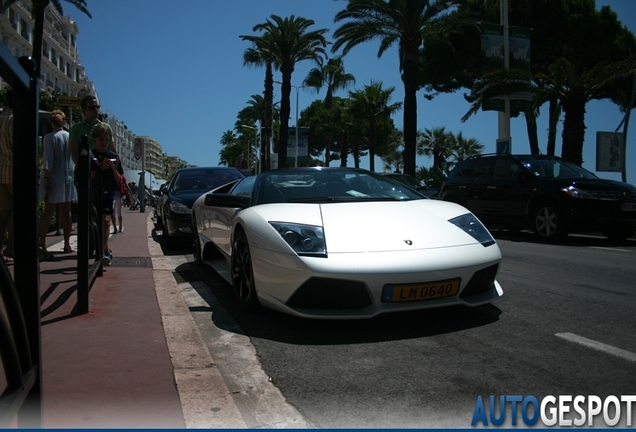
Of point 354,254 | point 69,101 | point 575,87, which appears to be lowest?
point 354,254

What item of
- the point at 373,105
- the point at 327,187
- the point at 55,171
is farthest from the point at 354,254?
the point at 373,105

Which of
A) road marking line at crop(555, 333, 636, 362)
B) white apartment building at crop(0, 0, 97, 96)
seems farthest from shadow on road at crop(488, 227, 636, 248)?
white apartment building at crop(0, 0, 97, 96)

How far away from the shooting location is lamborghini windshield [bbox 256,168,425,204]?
484 centimetres

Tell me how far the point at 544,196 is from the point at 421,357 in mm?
7596

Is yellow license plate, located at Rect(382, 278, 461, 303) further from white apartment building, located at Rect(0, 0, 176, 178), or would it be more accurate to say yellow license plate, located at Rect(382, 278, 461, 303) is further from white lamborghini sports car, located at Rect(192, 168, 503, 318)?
white apartment building, located at Rect(0, 0, 176, 178)

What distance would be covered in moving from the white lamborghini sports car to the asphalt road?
23 centimetres

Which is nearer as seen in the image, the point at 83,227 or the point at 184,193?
the point at 83,227

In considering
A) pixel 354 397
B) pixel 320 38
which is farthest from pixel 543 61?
pixel 354 397

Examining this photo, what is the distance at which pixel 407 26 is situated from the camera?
71.9 ft

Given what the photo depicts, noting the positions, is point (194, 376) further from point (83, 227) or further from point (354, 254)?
point (83, 227)

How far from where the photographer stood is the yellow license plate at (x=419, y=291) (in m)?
3.68

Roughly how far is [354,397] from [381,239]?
136 centimetres

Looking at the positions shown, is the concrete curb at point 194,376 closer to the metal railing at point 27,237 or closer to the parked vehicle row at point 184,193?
the metal railing at point 27,237

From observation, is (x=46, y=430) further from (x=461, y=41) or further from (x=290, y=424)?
(x=461, y=41)
